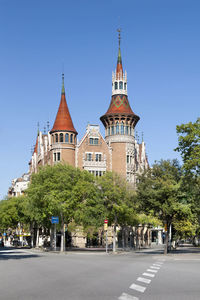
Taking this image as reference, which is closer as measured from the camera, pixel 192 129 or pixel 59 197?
pixel 192 129

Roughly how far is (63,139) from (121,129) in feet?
33.2

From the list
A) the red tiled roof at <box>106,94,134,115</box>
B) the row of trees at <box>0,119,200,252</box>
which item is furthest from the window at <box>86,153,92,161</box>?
the row of trees at <box>0,119,200,252</box>

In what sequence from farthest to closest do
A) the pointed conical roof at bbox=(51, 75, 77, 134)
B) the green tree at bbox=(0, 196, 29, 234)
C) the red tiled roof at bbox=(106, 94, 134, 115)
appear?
1. the red tiled roof at bbox=(106, 94, 134, 115)
2. the pointed conical roof at bbox=(51, 75, 77, 134)
3. the green tree at bbox=(0, 196, 29, 234)

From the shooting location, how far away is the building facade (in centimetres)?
7494

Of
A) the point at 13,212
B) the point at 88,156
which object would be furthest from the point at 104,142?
the point at 13,212

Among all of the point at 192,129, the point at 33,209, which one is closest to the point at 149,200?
the point at 192,129

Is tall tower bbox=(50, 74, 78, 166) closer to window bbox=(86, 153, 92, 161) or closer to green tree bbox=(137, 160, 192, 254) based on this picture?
window bbox=(86, 153, 92, 161)

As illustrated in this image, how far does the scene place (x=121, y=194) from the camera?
48.7 meters

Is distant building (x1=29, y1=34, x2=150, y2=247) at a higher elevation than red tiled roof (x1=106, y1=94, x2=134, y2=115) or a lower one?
lower

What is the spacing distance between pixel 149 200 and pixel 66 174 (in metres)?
11.3

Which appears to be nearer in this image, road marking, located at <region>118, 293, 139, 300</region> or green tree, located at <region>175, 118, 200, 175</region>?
road marking, located at <region>118, 293, 139, 300</region>

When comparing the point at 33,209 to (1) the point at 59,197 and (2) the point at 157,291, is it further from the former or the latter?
(2) the point at 157,291

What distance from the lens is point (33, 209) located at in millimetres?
51688

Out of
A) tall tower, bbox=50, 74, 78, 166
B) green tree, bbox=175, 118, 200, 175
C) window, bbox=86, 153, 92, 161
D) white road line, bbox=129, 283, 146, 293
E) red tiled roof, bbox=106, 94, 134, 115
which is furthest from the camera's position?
red tiled roof, bbox=106, 94, 134, 115
